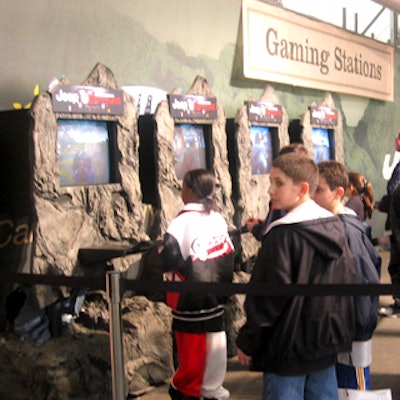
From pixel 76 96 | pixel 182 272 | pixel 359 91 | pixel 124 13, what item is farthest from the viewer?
pixel 359 91

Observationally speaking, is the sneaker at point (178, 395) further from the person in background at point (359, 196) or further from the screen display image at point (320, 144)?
the screen display image at point (320, 144)

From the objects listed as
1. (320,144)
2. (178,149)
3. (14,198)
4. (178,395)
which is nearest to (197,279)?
(178,395)

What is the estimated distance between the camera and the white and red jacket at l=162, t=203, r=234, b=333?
2.87 m

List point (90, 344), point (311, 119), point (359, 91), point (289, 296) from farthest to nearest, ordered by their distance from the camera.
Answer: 1. point (359, 91)
2. point (311, 119)
3. point (90, 344)
4. point (289, 296)

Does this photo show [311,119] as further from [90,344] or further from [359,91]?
[90,344]

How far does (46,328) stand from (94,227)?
704mm

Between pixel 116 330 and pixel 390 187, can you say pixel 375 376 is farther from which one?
pixel 116 330

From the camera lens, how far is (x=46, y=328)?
11.1 feet

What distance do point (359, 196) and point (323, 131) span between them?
2420 mm

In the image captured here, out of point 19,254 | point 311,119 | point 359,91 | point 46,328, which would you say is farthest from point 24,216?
point 359,91

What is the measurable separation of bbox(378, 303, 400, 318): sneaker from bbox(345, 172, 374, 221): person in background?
3.42ft

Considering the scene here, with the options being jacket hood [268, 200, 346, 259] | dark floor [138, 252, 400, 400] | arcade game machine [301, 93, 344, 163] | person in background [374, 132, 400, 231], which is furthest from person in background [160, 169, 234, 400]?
arcade game machine [301, 93, 344, 163]

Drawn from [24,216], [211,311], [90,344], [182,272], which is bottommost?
[90,344]

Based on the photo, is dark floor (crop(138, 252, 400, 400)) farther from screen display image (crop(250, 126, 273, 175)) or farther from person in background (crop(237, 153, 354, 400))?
screen display image (crop(250, 126, 273, 175))
